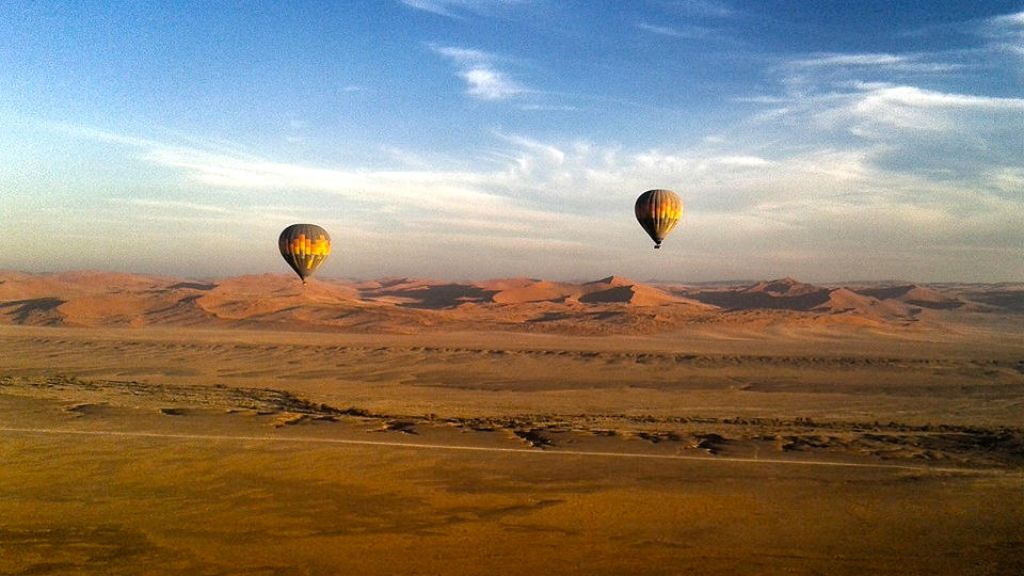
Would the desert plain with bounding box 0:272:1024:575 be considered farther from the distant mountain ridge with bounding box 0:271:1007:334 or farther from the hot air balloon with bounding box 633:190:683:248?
the distant mountain ridge with bounding box 0:271:1007:334

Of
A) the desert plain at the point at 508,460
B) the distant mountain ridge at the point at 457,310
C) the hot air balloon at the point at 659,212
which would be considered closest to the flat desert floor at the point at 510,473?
the desert plain at the point at 508,460

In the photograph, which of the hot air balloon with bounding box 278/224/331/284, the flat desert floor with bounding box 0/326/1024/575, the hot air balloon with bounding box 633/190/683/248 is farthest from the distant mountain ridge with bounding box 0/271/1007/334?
the flat desert floor with bounding box 0/326/1024/575

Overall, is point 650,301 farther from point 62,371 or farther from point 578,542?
point 578,542

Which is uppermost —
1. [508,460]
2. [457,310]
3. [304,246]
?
[304,246]

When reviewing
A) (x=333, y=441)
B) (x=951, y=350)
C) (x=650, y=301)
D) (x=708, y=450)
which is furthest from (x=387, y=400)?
(x=650, y=301)

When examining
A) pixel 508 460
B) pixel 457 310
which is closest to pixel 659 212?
pixel 508 460

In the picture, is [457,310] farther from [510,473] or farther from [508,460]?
[510,473]

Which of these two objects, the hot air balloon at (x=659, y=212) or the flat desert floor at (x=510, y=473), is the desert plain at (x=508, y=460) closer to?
the flat desert floor at (x=510, y=473)
